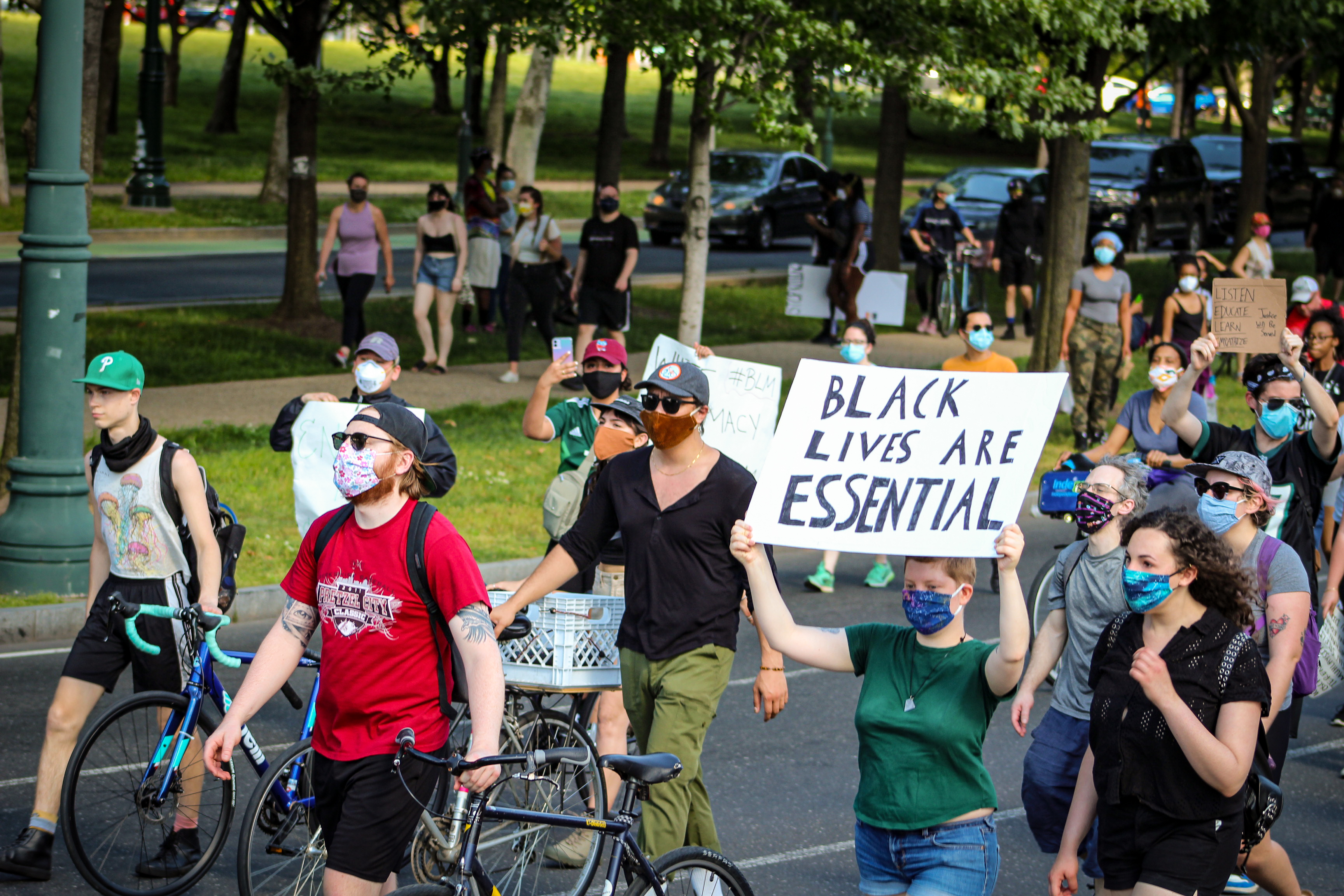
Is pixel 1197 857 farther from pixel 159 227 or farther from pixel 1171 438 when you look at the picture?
pixel 159 227

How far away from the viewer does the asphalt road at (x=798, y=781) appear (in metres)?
6.10

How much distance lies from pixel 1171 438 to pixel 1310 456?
1804mm

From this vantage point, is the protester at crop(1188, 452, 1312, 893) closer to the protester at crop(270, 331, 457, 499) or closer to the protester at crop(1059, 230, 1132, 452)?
the protester at crop(270, 331, 457, 499)

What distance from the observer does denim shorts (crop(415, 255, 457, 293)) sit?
16.4m

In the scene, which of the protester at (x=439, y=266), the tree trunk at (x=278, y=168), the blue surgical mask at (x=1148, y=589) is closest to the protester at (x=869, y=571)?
the blue surgical mask at (x=1148, y=589)

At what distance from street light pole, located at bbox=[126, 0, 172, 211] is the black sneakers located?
24322 millimetres

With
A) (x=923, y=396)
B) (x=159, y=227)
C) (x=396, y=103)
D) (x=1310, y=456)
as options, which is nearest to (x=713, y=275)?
(x=159, y=227)

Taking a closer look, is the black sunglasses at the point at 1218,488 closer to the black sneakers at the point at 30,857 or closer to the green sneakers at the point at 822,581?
the black sneakers at the point at 30,857

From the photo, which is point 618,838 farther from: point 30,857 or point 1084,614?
point 30,857

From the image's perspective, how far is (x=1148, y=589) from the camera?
421 centimetres

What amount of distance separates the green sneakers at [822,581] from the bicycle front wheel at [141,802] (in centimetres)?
525

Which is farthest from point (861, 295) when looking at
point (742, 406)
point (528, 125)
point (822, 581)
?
point (742, 406)

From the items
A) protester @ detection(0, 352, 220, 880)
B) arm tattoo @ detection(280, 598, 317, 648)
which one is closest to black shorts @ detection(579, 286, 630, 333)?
protester @ detection(0, 352, 220, 880)

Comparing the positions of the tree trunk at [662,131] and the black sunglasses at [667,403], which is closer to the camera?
the black sunglasses at [667,403]
